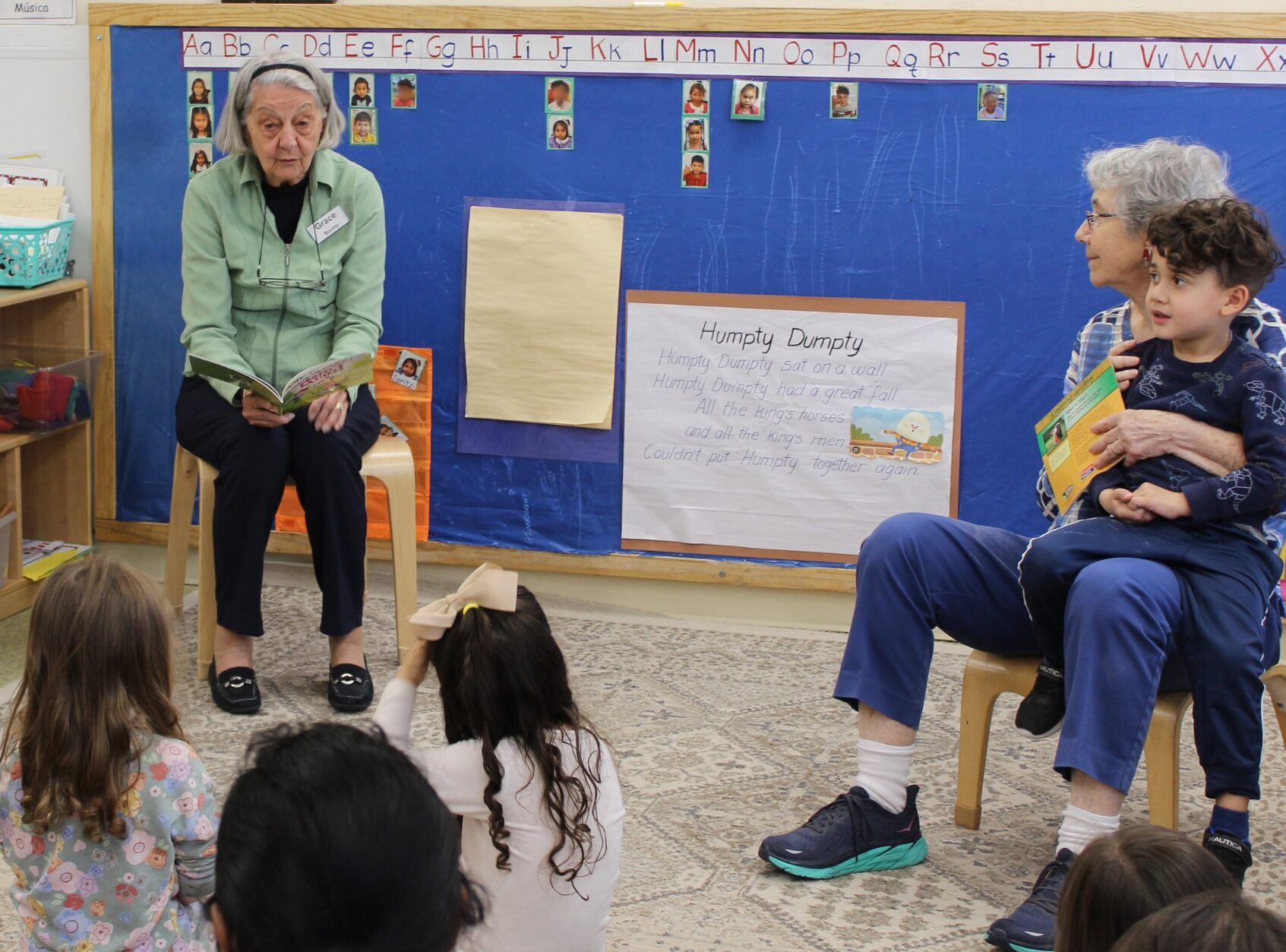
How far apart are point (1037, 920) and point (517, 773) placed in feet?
2.56

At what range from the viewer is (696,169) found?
122 inches

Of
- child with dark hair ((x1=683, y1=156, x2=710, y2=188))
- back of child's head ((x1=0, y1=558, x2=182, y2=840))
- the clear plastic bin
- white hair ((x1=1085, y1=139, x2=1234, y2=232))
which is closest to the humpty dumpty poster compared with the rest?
child with dark hair ((x1=683, y1=156, x2=710, y2=188))

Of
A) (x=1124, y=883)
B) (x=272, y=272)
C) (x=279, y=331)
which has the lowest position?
(x=1124, y=883)

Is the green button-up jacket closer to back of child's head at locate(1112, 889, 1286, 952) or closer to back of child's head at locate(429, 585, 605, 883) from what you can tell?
back of child's head at locate(429, 585, 605, 883)

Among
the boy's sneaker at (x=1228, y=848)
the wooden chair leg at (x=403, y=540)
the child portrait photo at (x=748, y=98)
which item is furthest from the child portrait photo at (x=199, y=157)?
the boy's sneaker at (x=1228, y=848)

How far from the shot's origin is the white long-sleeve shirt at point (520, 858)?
150 cm

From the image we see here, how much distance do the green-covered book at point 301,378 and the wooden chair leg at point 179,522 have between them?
33cm

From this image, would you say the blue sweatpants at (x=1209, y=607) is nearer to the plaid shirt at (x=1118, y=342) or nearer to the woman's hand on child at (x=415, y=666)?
the plaid shirt at (x=1118, y=342)

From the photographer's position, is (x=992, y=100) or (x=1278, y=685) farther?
(x=992, y=100)

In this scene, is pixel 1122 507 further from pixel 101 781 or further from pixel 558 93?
pixel 558 93

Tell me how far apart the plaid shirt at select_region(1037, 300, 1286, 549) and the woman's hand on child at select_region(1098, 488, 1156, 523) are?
10 centimetres

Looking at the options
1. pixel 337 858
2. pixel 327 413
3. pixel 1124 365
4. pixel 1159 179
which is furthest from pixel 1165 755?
pixel 327 413

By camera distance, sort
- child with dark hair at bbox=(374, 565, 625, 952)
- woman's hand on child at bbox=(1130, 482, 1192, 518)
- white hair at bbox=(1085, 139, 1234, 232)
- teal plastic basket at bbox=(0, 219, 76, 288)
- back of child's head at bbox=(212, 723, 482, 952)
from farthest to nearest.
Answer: teal plastic basket at bbox=(0, 219, 76, 288), white hair at bbox=(1085, 139, 1234, 232), woman's hand on child at bbox=(1130, 482, 1192, 518), child with dark hair at bbox=(374, 565, 625, 952), back of child's head at bbox=(212, 723, 482, 952)

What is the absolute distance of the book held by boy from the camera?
209cm
